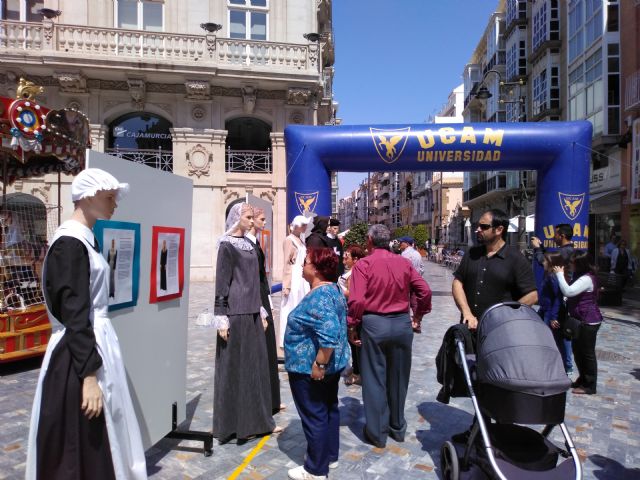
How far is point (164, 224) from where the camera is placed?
3.47 m

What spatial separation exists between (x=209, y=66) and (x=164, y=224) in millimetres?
14426

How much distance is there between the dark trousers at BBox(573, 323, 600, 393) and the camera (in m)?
5.18

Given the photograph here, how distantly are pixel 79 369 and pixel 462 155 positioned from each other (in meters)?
9.06

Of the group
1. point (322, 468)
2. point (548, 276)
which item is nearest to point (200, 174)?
point (548, 276)

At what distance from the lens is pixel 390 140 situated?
9805 mm

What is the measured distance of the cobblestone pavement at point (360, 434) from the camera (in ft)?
11.5

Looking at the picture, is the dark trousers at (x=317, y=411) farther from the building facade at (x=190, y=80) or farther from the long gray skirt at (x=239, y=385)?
the building facade at (x=190, y=80)

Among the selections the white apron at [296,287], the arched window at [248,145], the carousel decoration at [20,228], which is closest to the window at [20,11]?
the arched window at [248,145]

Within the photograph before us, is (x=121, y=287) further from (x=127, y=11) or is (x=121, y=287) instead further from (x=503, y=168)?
(x=127, y=11)

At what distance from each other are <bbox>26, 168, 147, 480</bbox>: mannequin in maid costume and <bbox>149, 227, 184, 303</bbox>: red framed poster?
2.93 ft

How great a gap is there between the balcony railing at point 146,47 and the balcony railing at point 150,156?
319 centimetres

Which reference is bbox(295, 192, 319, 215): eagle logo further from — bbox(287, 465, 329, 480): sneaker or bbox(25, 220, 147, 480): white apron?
bbox(25, 220, 147, 480): white apron

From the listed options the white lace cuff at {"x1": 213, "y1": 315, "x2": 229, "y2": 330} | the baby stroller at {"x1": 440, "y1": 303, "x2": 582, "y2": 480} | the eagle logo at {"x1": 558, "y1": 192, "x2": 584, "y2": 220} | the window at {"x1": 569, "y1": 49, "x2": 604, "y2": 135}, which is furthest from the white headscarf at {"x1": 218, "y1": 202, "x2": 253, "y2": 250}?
the window at {"x1": 569, "y1": 49, "x2": 604, "y2": 135}

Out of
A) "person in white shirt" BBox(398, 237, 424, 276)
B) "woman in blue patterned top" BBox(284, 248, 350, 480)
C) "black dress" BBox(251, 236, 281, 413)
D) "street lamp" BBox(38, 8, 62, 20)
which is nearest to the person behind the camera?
"woman in blue patterned top" BBox(284, 248, 350, 480)
